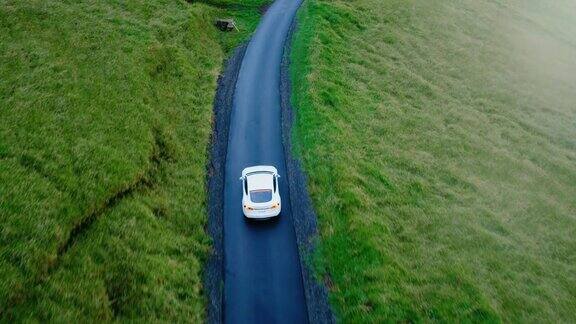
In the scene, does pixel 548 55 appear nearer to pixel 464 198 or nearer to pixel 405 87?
pixel 405 87

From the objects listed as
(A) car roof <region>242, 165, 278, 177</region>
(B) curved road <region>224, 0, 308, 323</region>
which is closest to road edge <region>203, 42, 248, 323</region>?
(B) curved road <region>224, 0, 308, 323</region>

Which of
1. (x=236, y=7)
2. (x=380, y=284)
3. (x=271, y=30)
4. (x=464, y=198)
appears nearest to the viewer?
(x=380, y=284)

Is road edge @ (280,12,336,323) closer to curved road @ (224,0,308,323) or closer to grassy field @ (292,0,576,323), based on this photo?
curved road @ (224,0,308,323)

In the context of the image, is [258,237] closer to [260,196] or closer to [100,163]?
[260,196]

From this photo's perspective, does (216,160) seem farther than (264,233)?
Yes

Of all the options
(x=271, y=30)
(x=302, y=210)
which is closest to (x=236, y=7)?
(x=271, y=30)

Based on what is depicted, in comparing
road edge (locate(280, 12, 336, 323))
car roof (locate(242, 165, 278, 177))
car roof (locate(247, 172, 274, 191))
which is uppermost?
car roof (locate(247, 172, 274, 191))

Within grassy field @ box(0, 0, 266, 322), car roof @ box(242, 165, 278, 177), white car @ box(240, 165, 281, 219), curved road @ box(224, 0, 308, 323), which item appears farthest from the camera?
car roof @ box(242, 165, 278, 177)
